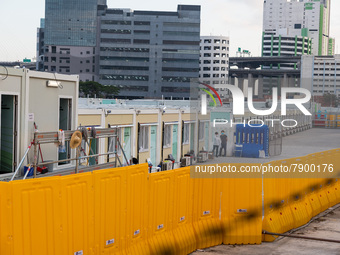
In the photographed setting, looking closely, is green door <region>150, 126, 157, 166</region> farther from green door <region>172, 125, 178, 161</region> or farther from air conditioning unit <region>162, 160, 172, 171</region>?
green door <region>172, 125, 178, 161</region>

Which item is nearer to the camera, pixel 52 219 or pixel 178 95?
pixel 52 219

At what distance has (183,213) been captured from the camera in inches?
428

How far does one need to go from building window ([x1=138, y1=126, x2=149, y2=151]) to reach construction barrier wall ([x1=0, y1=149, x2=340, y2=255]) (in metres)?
10.7

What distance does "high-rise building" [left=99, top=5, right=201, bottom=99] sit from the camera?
16612 centimetres

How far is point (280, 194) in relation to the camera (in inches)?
519

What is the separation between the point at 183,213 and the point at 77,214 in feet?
10.7

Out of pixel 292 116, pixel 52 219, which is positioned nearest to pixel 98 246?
pixel 52 219

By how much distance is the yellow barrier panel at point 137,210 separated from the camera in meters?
9.37

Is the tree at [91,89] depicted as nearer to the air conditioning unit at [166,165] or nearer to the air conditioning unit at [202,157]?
the air conditioning unit at [202,157]

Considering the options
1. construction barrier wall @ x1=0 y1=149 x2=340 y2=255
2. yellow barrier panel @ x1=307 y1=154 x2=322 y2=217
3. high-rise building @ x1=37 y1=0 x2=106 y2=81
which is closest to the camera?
construction barrier wall @ x1=0 y1=149 x2=340 y2=255

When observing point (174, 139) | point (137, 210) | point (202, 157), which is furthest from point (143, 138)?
point (137, 210)

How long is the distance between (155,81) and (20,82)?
15527cm

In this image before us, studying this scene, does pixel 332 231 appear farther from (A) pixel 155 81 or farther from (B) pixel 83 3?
(B) pixel 83 3

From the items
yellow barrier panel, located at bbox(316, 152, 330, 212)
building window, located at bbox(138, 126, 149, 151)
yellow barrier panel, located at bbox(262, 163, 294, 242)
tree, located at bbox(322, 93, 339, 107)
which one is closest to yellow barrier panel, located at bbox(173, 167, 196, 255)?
yellow barrier panel, located at bbox(262, 163, 294, 242)
